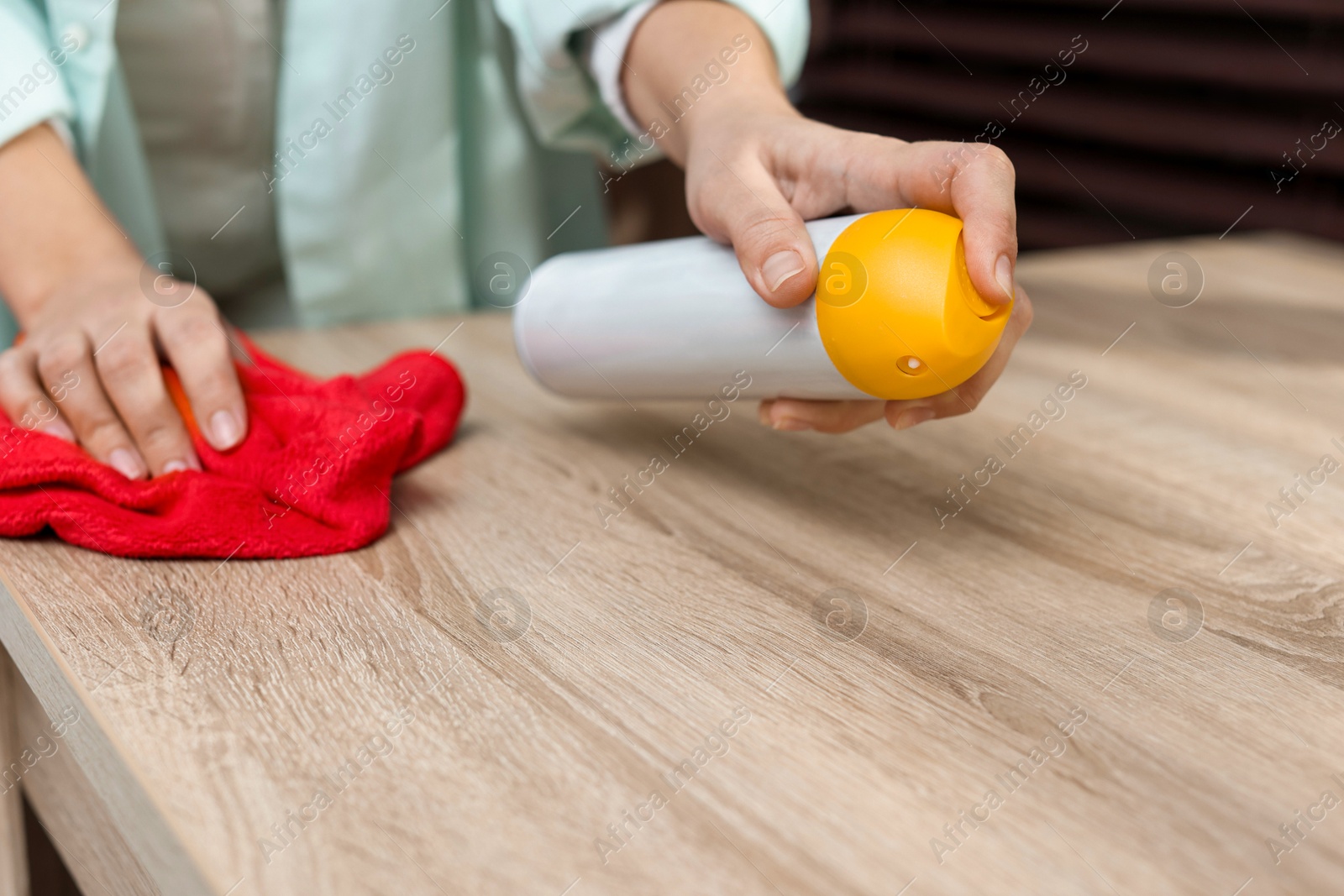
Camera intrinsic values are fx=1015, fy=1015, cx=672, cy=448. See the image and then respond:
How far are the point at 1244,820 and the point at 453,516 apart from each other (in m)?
0.38

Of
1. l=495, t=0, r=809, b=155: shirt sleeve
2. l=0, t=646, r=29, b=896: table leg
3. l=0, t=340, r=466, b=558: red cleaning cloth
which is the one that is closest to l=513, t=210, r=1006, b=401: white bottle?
l=0, t=340, r=466, b=558: red cleaning cloth

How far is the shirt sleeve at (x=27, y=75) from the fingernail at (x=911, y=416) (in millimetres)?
557

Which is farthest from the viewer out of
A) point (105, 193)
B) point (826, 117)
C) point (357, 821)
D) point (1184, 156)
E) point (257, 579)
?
point (826, 117)

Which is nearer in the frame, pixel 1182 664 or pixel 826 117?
pixel 1182 664

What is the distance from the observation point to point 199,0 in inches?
32.0

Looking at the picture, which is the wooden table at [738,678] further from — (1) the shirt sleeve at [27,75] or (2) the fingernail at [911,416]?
(1) the shirt sleeve at [27,75]

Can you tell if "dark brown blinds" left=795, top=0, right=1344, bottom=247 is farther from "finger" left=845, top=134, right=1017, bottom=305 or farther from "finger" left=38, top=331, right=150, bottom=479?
Result: "finger" left=38, top=331, right=150, bottom=479

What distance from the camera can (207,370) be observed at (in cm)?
53

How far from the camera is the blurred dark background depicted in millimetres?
1423

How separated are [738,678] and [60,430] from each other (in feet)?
1.21

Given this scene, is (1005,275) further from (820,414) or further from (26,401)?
(26,401)

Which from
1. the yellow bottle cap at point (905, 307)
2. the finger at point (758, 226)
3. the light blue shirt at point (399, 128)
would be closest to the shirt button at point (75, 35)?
the light blue shirt at point (399, 128)

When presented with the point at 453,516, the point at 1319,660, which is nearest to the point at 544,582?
the point at 453,516

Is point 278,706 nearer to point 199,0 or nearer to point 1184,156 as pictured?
point 199,0
